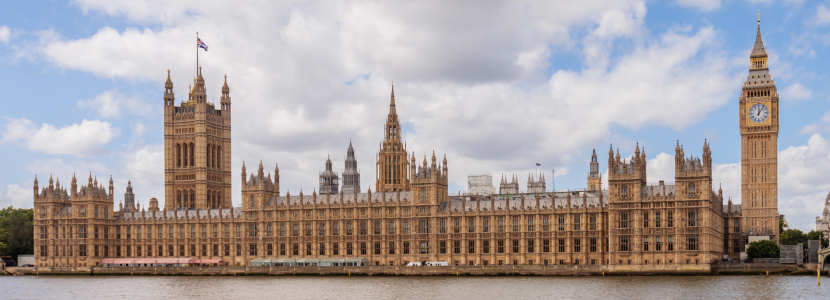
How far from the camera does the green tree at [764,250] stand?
14900cm

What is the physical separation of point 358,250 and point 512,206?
27196 mm

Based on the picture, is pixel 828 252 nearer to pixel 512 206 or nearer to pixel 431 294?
pixel 512 206

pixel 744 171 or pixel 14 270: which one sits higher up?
pixel 744 171

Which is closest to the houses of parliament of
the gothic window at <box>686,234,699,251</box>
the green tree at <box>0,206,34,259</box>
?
the gothic window at <box>686,234,699,251</box>

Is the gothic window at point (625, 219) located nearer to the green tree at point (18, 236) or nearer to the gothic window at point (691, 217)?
the gothic window at point (691, 217)

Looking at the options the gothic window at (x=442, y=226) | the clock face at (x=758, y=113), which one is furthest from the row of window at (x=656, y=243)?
the clock face at (x=758, y=113)

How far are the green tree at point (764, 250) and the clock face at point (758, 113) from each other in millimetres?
28384

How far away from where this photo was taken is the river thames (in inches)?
4272

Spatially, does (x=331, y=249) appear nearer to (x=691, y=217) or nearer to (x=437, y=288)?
(x=437, y=288)

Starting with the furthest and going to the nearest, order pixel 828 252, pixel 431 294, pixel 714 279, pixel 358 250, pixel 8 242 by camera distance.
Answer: pixel 8 242 → pixel 358 250 → pixel 828 252 → pixel 714 279 → pixel 431 294

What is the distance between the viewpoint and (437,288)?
122 m

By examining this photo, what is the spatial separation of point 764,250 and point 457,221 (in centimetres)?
4604

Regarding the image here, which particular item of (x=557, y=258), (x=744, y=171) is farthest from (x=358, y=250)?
(x=744, y=171)

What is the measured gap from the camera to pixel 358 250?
16600 centimetres
